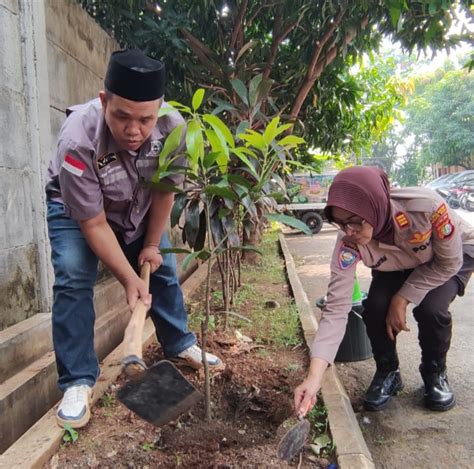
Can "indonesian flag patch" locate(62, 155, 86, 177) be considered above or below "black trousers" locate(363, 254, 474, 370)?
above

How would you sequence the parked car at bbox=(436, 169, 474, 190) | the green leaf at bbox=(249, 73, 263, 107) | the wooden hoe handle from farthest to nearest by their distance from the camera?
the parked car at bbox=(436, 169, 474, 190)
the green leaf at bbox=(249, 73, 263, 107)
the wooden hoe handle

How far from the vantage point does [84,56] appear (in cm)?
329

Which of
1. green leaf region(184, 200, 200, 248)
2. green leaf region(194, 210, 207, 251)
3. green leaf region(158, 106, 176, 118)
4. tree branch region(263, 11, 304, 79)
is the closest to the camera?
green leaf region(158, 106, 176, 118)

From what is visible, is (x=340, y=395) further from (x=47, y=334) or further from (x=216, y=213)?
(x=47, y=334)

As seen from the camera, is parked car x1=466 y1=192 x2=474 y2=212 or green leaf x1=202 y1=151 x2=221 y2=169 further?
parked car x1=466 y1=192 x2=474 y2=212

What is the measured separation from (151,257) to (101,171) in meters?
0.47

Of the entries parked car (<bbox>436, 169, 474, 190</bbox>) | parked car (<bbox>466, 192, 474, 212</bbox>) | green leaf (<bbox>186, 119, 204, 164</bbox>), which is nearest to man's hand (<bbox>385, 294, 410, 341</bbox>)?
green leaf (<bbox>186, 119, 204, 164</bbox>)

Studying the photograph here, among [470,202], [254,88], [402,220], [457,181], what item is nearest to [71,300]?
[402,220]

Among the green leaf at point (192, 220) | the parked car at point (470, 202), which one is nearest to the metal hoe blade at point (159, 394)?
the green leaf at point (192, 220)

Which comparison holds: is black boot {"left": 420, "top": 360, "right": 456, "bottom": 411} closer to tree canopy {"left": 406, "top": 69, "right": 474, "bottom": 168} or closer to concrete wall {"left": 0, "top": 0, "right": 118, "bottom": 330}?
concrete wall {"left": 0, "top": 0, "right": 118, "bottom": 330}

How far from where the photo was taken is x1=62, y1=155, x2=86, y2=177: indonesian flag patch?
1.74 meters

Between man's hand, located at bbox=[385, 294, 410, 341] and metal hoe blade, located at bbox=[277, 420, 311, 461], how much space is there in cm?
86

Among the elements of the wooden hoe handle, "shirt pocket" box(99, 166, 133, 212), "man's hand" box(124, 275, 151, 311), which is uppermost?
"shirt pocket" box(99, 166, 133, 212)

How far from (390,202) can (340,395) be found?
3.08 ft
